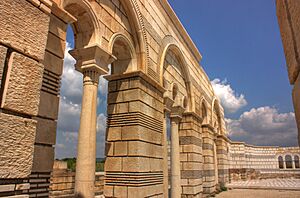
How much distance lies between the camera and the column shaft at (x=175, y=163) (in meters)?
8.53

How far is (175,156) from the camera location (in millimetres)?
9000

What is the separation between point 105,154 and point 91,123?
55.5 inches

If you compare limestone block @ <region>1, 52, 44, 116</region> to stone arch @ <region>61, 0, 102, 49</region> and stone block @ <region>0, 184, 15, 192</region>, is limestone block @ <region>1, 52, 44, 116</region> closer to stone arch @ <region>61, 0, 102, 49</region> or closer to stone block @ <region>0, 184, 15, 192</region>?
stone block @ <region>0, 184, 15, 192</region>

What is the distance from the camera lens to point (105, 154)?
579cm

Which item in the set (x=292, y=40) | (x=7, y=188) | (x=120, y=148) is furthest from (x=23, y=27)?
(x=120, y=148)

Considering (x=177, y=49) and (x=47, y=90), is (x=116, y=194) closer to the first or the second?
(x=47, y=90)

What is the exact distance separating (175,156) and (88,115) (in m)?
5.15

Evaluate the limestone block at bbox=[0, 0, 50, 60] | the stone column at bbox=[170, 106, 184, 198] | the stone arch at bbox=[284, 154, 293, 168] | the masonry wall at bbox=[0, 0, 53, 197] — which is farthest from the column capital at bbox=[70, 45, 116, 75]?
the stone arch at bbox=[284, 154, 293, 168]

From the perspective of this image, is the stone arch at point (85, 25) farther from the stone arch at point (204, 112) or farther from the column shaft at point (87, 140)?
the stone arch at point (204, 112)

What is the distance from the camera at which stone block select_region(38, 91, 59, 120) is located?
3350 millimetres

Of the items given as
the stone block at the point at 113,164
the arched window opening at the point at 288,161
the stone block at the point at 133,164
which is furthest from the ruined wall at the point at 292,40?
the arched window opening at the point at 288,161

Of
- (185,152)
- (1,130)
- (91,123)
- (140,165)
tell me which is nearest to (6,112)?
(1,130)

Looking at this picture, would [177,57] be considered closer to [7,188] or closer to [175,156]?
[175,156]

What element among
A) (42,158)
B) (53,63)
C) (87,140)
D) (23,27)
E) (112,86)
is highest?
(112,86)
